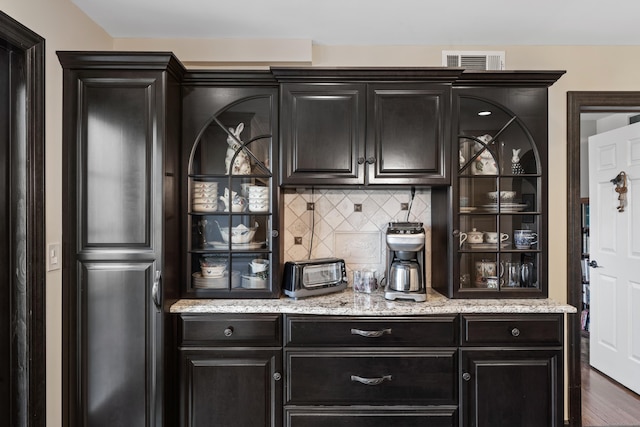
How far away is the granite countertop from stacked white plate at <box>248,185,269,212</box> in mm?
525

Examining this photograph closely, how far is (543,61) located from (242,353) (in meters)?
2.62

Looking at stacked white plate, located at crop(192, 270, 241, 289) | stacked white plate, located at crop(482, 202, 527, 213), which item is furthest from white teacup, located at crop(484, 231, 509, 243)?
stacked white plate, located at crop(192, 270, 241, 289)

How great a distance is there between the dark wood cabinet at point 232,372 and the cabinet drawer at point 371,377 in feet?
0.36

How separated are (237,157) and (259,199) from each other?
0.27 m

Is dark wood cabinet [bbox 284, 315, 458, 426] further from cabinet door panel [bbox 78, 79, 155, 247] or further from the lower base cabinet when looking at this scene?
cabinet door panel [bbox 78, 79, 155, 247]

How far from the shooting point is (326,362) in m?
1.97

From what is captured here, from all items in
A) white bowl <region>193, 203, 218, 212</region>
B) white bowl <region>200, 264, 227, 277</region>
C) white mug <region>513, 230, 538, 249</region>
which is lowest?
white bowl <region>200, 264, 227, 277</region>

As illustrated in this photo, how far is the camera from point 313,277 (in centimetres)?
222

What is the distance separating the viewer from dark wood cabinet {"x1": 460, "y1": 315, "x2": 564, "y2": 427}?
1969 mm

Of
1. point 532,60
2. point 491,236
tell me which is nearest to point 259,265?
point 491,236

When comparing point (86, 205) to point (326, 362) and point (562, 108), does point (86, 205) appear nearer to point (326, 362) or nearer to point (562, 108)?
point (326, 362)

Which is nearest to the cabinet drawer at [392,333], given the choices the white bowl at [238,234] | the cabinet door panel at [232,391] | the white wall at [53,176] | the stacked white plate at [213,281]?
the cabinet door panel at [232,391]

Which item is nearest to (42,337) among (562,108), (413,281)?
(413,281)

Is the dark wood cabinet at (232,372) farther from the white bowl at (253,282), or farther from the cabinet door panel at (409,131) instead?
the cabinet door panel at (409,131)
